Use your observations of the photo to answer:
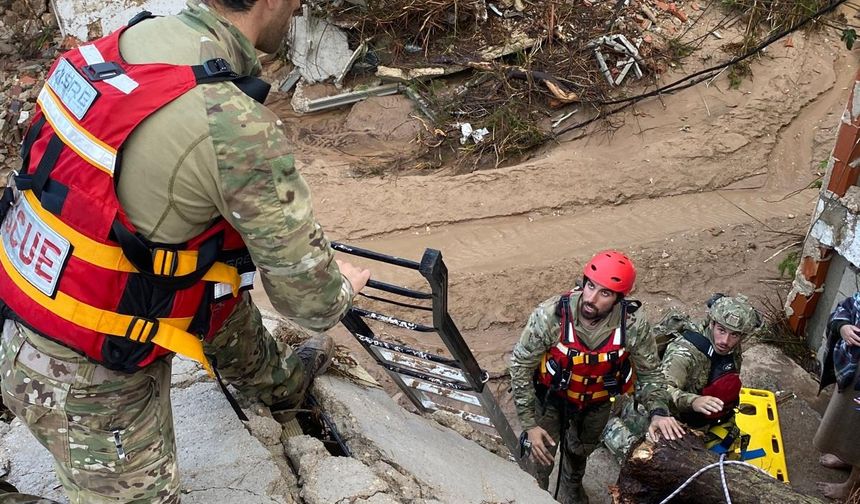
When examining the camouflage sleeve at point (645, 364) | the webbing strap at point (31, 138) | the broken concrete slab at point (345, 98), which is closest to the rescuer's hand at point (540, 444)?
the camouflage sleeve at point (645, 364)

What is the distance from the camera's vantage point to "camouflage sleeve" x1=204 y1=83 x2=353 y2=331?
215cm

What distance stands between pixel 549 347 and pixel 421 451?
107cm

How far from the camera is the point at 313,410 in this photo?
379 cm

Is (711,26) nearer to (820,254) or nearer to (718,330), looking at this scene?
(820,254)

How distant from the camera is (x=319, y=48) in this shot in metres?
9.93

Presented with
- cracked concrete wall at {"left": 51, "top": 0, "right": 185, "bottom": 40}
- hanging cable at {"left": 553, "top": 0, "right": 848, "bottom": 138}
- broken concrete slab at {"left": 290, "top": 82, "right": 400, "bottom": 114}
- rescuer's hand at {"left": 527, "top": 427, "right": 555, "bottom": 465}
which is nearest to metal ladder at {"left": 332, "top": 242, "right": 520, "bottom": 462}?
rescuer's hand at {"left": 527, "top": 427, "right": 555, "bottom": 465}

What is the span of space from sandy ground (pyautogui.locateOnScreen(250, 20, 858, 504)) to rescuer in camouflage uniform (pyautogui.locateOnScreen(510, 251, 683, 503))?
1613 millimetres

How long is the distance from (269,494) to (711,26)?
30.5 feet

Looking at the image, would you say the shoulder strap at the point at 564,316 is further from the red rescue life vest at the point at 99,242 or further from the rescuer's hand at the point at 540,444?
the red rescue life vest at the point at 99,242

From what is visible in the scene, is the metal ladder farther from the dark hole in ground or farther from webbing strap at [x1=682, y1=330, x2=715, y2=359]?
webbing strap at [x1=682, y1=330, x2=715, y2=359]

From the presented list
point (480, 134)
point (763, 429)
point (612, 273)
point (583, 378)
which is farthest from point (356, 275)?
point (480, 134)

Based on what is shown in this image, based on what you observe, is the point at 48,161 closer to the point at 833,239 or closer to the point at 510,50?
the point at 833,239

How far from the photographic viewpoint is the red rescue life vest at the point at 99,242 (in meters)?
2.20

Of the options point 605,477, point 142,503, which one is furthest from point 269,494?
point 605,477
